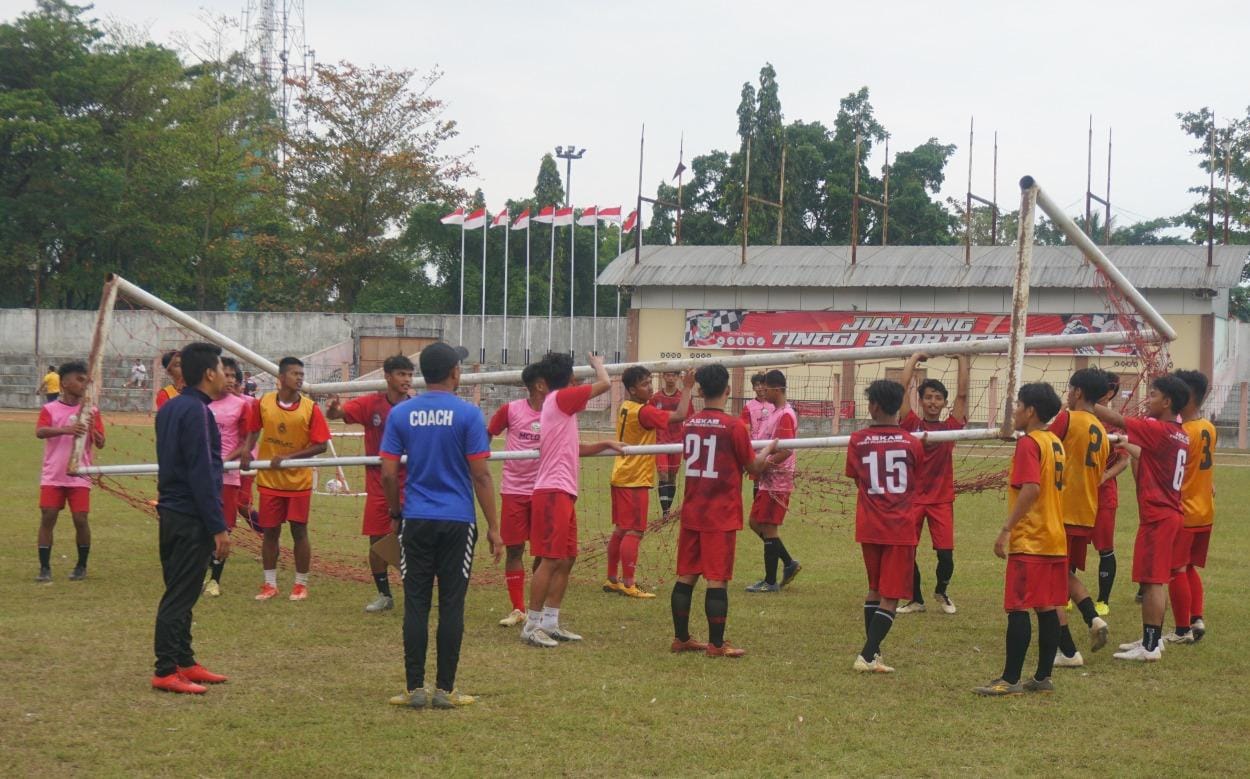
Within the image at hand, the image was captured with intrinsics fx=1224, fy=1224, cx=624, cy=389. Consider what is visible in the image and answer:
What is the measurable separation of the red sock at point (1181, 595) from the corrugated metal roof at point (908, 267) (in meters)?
32.8

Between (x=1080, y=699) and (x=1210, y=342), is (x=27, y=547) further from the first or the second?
(x=1210, y=342)

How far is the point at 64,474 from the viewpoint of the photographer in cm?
1134

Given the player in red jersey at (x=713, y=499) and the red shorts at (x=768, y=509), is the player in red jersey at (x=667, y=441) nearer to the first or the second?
the red shorts at (x=768, y=509)

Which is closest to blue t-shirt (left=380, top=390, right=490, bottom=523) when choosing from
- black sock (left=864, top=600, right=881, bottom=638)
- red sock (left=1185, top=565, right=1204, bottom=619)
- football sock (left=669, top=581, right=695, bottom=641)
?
football sock (left=669, top=581, right=695, bottom=641)

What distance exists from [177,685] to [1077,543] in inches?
254

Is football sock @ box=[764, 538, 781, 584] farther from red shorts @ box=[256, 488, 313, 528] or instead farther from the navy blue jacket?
the navy blue jacket

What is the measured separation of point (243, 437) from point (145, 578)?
1891 millimetres

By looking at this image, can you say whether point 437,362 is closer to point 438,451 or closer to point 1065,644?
point 438,451

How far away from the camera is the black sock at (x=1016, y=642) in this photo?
7.55 metres

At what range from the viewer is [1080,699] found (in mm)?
7566

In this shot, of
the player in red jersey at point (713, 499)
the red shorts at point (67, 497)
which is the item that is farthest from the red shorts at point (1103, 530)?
the red shorts at point (67, 497)

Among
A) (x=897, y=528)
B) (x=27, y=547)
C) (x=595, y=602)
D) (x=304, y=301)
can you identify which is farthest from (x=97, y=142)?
(x=897, y=528)

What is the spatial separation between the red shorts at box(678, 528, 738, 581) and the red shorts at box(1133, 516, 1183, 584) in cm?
287

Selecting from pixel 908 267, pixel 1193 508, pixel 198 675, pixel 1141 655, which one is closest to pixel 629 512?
pixel 1141 655
